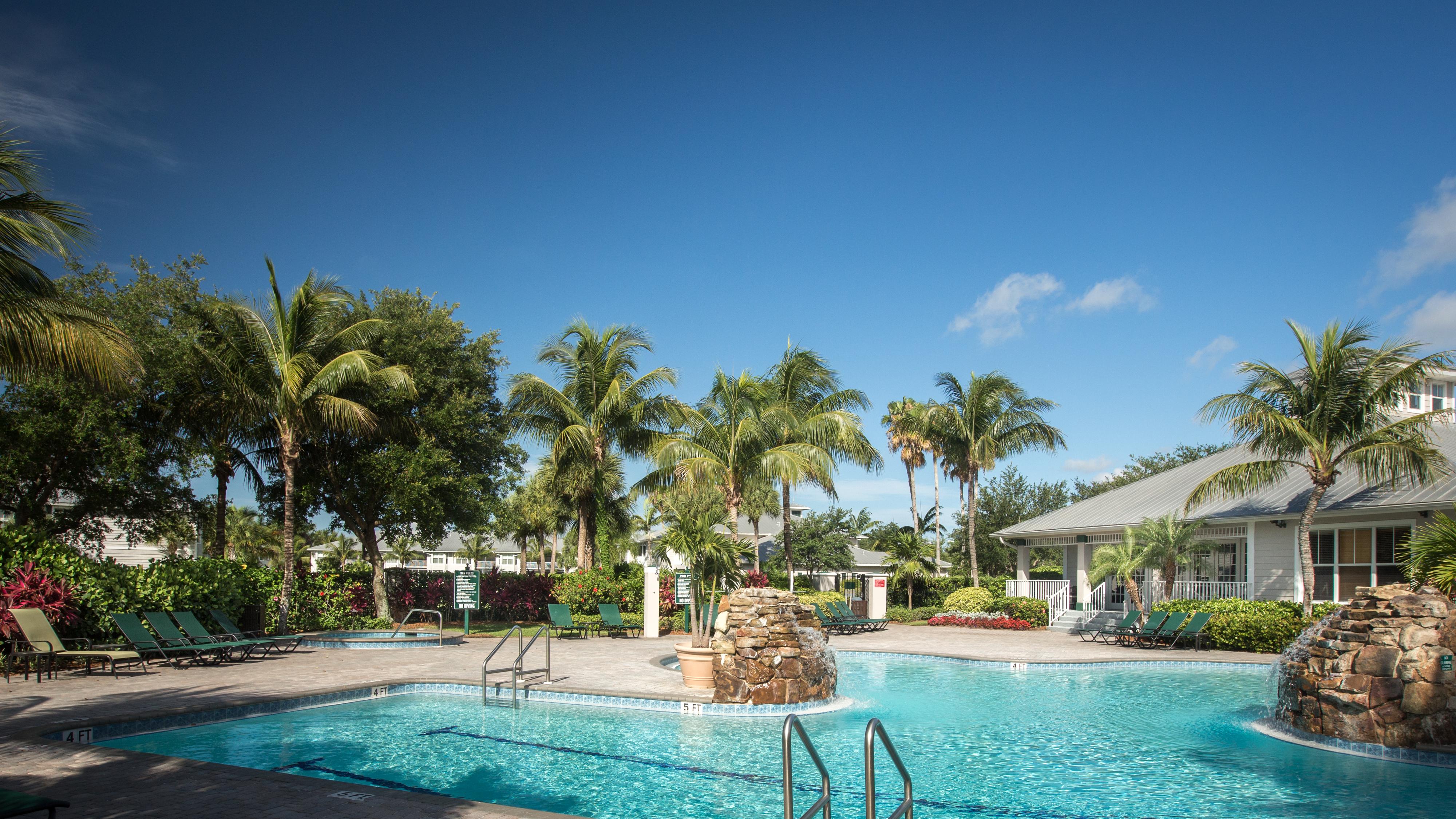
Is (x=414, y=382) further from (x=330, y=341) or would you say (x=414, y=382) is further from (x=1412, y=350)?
(x=1412, y=350)

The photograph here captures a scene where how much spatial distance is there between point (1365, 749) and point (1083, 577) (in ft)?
66.8

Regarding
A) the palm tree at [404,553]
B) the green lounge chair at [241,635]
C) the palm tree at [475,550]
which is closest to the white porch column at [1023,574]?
the green lounge chair at [241,635]

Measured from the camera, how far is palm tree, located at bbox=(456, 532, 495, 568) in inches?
2462

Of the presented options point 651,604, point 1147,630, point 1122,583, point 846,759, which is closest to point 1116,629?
point 1147,630

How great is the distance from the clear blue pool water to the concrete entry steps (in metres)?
11.3

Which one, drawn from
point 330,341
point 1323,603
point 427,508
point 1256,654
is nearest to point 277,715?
point 330,341

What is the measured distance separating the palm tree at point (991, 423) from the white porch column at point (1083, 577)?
12.8ft

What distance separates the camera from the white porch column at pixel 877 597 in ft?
95.4

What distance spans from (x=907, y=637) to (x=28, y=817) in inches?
820

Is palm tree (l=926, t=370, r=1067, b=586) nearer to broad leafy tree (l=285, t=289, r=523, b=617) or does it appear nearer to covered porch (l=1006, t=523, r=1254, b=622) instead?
covered porch (l=1006, t=523, r=1254, b=622)

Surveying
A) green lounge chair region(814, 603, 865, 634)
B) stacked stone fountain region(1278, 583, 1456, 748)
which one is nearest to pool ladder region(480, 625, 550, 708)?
stacked stone fountain region(1278, 583, 1456, 748)

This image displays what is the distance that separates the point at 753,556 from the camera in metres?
Result: 30.8

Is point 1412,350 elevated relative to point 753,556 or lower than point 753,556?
elevated

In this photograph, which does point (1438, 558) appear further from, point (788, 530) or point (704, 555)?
point (788, 530)
